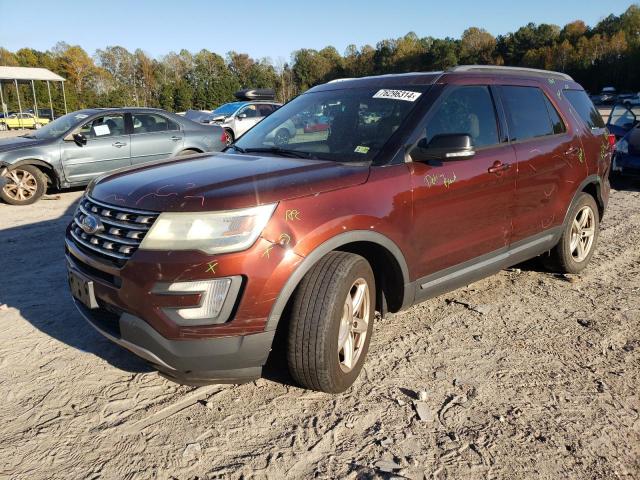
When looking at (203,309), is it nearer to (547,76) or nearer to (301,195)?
(301,195)

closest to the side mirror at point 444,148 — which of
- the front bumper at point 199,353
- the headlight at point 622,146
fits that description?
the front bumper at point 199,353

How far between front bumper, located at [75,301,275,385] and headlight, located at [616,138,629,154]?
959 centimetres

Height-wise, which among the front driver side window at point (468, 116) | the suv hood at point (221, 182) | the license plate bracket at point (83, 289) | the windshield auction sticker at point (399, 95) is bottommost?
the license plate bracket at point (83, 289)

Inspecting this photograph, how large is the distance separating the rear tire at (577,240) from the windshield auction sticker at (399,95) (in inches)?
82.7

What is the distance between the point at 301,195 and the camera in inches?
107

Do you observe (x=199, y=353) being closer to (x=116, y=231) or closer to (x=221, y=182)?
(x=116, y=231)

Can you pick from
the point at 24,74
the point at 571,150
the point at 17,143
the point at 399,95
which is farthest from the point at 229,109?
the point at 24,74

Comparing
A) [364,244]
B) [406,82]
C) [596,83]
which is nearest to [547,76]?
[406,82]

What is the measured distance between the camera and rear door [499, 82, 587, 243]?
4.06m

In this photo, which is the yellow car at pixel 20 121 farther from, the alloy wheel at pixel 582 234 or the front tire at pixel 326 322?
the front tire at pixel 326 322

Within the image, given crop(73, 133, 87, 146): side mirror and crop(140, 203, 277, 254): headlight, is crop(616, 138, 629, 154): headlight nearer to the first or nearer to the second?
crop(140, 203, 277, 254): headlight

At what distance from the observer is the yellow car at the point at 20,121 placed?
36344 millimetres

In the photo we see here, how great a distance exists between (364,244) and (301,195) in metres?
0.60

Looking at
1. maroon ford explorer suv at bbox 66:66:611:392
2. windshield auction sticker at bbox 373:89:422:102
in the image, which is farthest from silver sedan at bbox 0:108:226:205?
windshield auction sticker at bbox 373:89:422:102
